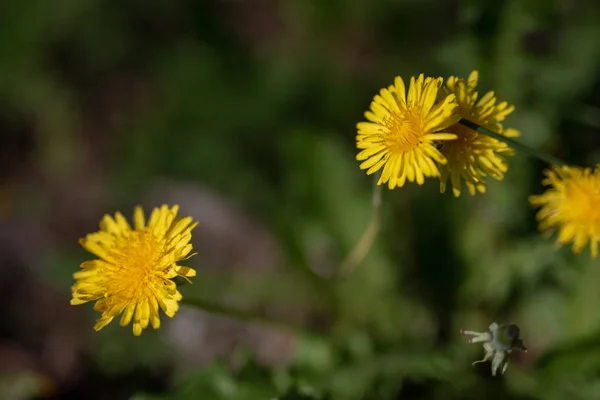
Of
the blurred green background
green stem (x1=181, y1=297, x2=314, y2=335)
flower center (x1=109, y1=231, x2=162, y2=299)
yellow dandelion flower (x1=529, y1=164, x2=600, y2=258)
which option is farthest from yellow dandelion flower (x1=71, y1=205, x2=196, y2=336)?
yellow dandelion flower (x1=529, y1=164, x2=600, y2=258)

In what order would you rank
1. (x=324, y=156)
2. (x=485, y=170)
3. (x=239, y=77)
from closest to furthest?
(x=485, y=170)
(x=324, y=156)
(x=239, y=77)

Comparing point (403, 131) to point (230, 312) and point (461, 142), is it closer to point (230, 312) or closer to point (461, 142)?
point (461, 142)

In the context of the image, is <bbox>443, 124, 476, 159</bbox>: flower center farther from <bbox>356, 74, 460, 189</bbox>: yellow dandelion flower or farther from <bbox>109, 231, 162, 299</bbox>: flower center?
<bbox>109, 231, 162, 299</bbox>: flower center

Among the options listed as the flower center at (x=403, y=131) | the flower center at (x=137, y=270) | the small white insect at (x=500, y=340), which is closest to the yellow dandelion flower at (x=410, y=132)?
the flower center at (x=403, y=131)

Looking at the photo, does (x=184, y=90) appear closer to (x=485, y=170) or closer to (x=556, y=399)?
(x=485, y=170)

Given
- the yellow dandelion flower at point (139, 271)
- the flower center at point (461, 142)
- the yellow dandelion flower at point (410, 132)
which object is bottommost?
the yellow dandelion flower at point (139, 271)

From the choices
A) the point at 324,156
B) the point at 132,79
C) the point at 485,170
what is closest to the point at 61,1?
the point at 132,79

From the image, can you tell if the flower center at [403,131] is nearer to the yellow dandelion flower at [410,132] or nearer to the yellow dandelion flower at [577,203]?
the yellow dandelion flower at [410,132]
